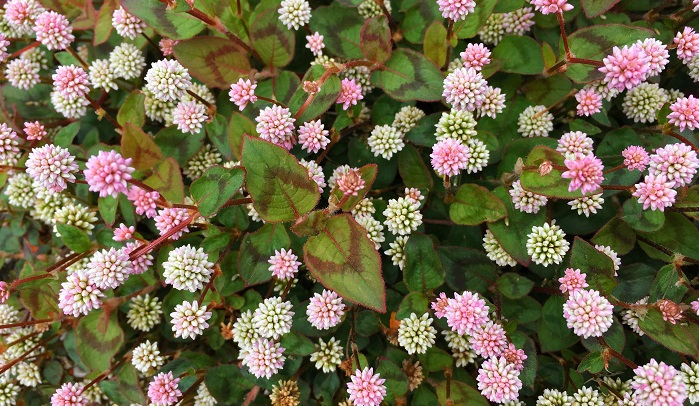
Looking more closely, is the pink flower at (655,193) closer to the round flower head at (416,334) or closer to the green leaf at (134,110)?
the round flower head at (416,334)

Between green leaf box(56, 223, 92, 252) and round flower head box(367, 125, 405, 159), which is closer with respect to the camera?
green leaf box(56, 223, 92, 252)

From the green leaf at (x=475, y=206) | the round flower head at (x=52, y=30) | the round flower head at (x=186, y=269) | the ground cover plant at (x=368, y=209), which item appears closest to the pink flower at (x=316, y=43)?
the ground cover plant at (x=368, y=209)

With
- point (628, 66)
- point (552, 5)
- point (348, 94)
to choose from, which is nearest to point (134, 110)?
point (348, 94)

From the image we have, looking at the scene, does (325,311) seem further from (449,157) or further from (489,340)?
(449,157)

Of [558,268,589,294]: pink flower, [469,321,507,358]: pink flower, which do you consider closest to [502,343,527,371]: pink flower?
[469,321,507,358]: pink flower

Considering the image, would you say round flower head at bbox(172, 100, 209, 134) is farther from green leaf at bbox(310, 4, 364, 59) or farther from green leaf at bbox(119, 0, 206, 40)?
green leaf at bbox(310, 4, 364, 59)

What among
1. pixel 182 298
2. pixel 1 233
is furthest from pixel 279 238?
pixel 1 233

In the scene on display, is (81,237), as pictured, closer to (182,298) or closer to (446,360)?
(182,298)
